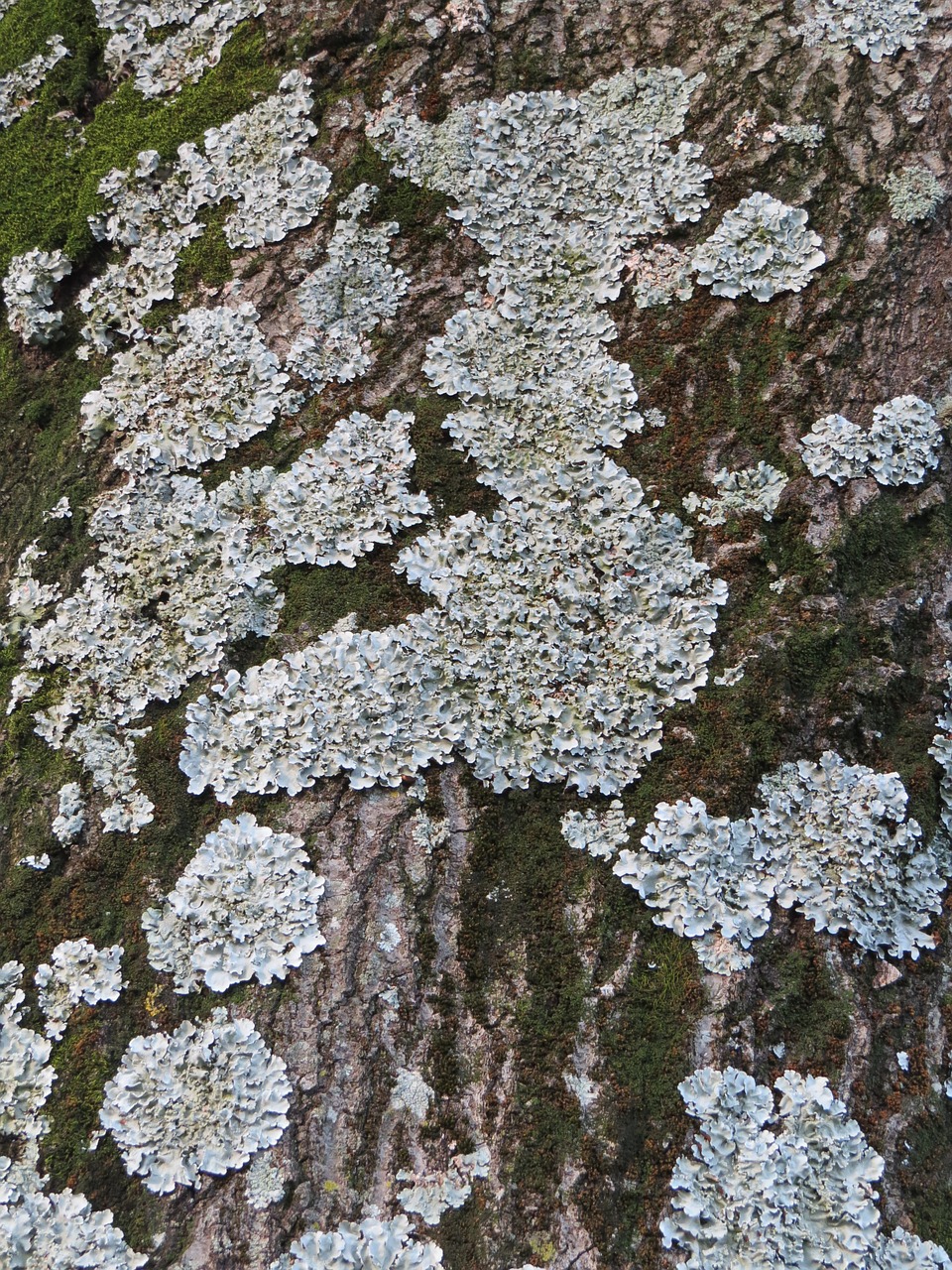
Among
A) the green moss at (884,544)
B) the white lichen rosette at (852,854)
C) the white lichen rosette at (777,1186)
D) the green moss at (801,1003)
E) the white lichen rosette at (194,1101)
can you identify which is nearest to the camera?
the white lichen rosette at (777,1186)

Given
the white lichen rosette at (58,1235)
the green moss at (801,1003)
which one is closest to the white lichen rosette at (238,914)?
→ the white lichen rosette at (58,1235)

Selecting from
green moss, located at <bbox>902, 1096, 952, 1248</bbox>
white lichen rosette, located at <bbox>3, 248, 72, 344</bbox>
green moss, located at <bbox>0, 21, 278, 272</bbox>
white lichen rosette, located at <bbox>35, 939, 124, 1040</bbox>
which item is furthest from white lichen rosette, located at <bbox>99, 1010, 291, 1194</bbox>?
green moss, located at <bbox>0, 21, 278, 272</bbox>

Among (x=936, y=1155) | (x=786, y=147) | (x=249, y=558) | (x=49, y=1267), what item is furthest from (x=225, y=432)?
(x=936, y=1155)

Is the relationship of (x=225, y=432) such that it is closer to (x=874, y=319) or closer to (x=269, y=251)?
(x=269, y=251)

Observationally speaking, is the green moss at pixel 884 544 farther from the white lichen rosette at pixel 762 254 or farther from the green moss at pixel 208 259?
the green moss at pixel 208 259

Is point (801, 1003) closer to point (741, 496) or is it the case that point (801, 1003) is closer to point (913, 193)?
point (741, 496)

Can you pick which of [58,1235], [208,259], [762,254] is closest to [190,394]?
[208,259]

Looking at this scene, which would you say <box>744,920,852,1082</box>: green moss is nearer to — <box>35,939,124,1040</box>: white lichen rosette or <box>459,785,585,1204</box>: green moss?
<box>459,785,585,1204</box>: green moss
